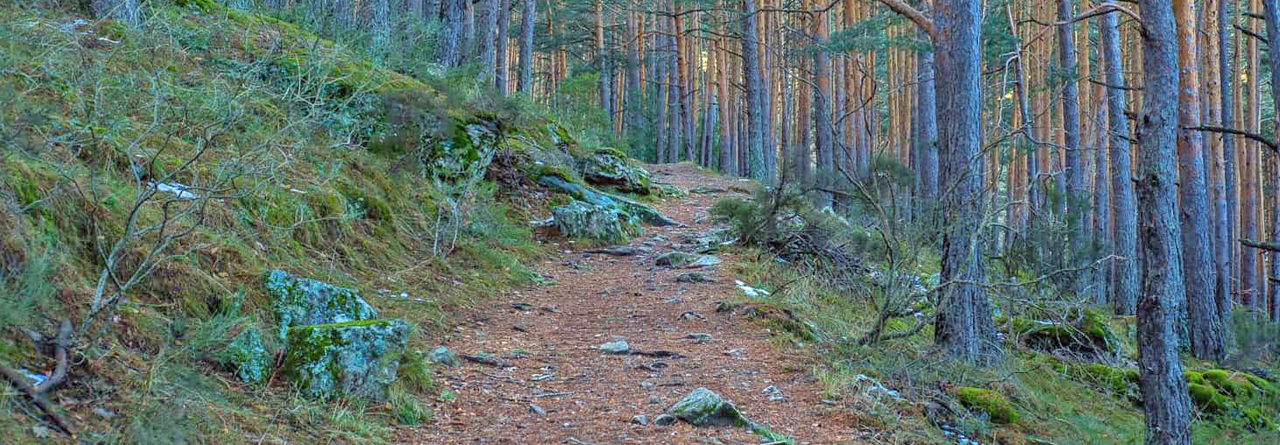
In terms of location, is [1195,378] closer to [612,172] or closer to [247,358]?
[612,172]

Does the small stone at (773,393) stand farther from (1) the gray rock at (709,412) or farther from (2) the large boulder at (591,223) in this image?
(2) the large boulder at (591,223)

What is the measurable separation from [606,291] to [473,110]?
320cm

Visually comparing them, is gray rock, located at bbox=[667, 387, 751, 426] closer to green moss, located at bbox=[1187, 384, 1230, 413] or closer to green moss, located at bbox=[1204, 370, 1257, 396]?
green moss, located at bbox=[1187, 384, 1230, 413]

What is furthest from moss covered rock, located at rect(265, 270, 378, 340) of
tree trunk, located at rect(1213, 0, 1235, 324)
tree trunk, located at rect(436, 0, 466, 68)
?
tree trunk, located at rect(1213, 0, 1235, 324)

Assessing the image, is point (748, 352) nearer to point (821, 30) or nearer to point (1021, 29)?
point (821, 30)

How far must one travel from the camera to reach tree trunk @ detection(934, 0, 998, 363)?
18.9 feet

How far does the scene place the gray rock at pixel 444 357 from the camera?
182 inches

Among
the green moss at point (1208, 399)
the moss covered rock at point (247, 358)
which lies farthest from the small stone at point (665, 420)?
the green moss at point (1208, 399)

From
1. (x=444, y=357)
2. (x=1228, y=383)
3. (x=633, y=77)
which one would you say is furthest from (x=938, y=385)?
(x=633, y=77)

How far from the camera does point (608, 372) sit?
15.8ft

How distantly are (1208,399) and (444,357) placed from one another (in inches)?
265

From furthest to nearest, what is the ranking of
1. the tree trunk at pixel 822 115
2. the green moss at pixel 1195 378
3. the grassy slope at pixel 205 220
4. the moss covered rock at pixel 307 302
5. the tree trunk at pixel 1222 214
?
the tree trunk at pixel 822 115, the tree trunk at pixel 1222 214, the green moss at pixel 1195 378, the moss covered rock at pixel 307 302, the grassy slope at pixel 205 220

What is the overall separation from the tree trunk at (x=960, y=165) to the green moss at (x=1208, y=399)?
113 inches

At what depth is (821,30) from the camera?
15.2 meters
